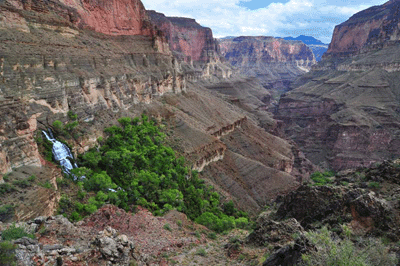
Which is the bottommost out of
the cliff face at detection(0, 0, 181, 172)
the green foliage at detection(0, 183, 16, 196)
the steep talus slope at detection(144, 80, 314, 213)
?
the steep talus slope at detection(144, 80, 314, 213)

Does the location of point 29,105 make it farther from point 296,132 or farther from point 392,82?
point 392,82

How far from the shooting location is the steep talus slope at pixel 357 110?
81.8m

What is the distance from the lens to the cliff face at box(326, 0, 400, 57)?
134 meters

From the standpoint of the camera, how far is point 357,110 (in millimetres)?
97250

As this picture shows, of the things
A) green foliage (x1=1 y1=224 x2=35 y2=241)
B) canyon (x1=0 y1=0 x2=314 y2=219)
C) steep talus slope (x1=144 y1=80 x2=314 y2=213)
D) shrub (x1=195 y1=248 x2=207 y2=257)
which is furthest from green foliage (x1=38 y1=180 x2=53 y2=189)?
steep talus slope (x1=144 y1=80 x2=314 y2=213)

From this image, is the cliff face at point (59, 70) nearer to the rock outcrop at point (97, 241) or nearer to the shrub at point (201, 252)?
the rock outcrop at point (97, 241)

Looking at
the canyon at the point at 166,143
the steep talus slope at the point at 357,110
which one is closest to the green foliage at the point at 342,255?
the canyon at the point at 166,143

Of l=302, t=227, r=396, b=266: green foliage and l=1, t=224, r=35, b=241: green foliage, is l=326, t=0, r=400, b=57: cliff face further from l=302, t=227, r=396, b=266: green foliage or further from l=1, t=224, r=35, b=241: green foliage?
l=1, t=224, r=35, b=241: green foliage

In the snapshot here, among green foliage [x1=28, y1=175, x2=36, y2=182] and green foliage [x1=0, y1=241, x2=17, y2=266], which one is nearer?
green foliage [x1=0, y1=241, x2=17, y2=266]

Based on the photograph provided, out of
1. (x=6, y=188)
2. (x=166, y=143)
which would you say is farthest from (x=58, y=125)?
(x=166, y=143)

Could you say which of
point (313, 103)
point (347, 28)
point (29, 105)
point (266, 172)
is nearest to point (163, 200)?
point (29, 105)

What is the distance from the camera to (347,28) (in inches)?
7239

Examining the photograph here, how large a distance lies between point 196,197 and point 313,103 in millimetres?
99024

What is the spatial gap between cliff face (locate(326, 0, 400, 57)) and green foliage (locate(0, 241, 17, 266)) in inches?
6272
